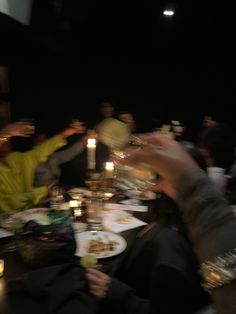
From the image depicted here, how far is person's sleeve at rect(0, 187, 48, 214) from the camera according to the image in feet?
9.55

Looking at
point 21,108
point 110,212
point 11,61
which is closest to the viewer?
point 110,212

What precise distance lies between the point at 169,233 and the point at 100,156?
3.17 metres

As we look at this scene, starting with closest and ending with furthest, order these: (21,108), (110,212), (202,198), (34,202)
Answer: (202,198) < (110,212) < (34,202) < (21,108)

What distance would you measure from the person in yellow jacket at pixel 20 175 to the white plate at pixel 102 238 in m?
0.90

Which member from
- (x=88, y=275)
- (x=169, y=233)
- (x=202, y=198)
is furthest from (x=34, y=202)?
(x=202, y=198)

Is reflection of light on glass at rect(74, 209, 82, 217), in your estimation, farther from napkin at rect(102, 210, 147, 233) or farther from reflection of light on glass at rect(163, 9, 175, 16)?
reflection of light on glass at rect(163, 9, 175, 16)

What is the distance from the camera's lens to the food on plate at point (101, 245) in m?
1.95

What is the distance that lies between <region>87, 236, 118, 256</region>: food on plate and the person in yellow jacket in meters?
1.01

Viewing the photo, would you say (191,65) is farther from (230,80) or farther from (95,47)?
(95,47)

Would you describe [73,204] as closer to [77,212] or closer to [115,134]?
[77,212]

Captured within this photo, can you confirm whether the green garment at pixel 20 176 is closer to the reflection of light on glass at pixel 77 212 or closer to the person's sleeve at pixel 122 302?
the reflection of light on glass at pixel 77 212

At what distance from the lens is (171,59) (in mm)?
7180

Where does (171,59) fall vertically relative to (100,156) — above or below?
above

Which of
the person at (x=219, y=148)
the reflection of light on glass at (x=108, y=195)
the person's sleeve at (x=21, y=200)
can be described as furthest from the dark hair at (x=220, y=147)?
the person's sleeve at (x=21, y=200)
